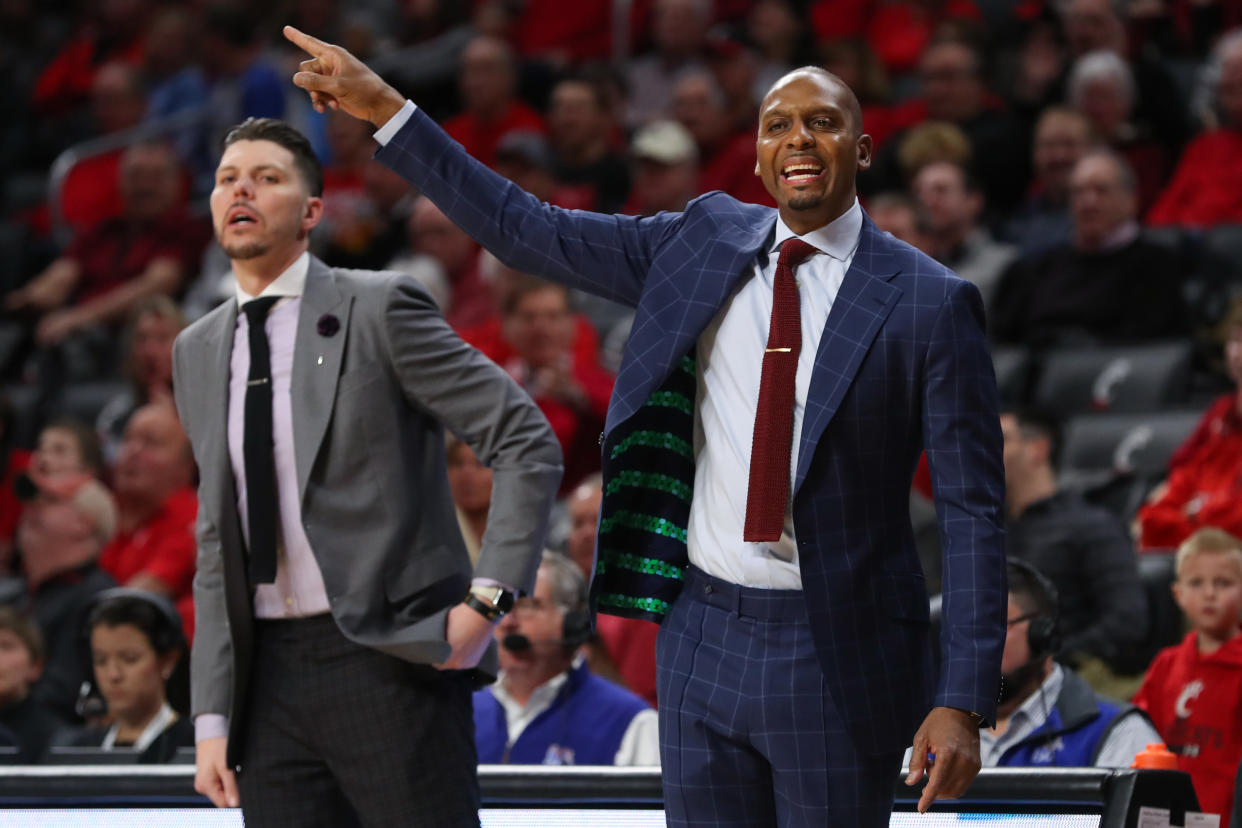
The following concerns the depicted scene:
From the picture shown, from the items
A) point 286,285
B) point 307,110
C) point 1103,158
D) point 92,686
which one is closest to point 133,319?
point 307,110

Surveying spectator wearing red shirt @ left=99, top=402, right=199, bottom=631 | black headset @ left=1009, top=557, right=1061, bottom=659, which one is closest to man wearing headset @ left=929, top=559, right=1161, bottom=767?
black headset @ left=1009, top=557, right=1061, bottom=659

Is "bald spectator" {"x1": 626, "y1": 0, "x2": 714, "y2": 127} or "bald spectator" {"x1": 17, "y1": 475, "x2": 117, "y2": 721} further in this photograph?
"bald spectator" {"x1": 626, "y1": 0, "x2": 714, "y2": 127}

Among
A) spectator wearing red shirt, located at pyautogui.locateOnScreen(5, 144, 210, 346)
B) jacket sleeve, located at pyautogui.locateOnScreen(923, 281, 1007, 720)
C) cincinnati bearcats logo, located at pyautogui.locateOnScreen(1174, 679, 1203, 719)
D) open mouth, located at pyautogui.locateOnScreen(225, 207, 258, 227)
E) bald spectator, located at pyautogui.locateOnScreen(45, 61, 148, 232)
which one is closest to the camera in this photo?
jacket sleeve, located at pyautogui.locateOnScreen(923, 281, 1007, 720)

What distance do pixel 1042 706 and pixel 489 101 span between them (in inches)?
216

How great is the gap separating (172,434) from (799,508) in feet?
14.9

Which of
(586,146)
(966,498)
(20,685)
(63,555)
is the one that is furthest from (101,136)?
(966,498)

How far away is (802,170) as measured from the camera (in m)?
2.42

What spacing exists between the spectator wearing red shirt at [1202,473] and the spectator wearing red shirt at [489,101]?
4.07 meters

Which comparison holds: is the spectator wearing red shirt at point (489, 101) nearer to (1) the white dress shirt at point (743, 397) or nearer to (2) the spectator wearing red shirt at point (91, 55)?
(2) the spectator wearing red shirt at point (91, 55)

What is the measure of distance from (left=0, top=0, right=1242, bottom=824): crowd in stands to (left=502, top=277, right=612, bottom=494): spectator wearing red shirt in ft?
0.04

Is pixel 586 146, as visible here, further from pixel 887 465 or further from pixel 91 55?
pixel 887 465

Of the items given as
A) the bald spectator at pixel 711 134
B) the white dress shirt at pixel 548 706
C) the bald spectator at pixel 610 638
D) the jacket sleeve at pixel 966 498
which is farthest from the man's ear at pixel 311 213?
the bald spectator at pixel 711 134

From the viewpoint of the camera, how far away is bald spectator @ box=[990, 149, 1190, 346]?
645 cm

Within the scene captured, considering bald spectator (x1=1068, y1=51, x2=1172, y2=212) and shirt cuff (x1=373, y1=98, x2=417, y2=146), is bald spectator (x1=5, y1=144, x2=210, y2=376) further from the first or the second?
shirt cuff (x1=373, y1=98, x2=417, y2=146)
